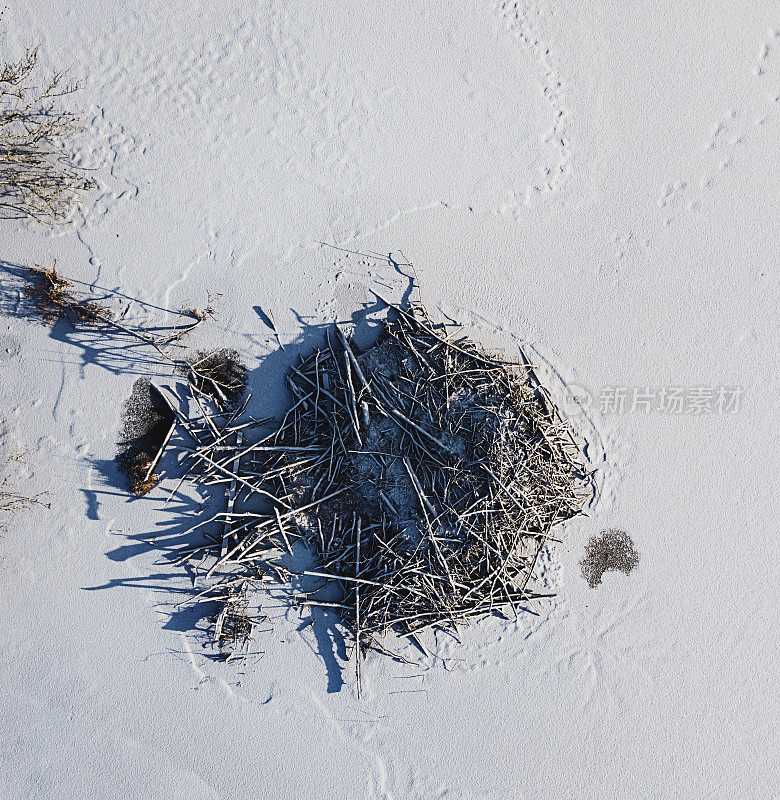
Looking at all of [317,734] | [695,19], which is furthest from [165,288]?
[695,19]

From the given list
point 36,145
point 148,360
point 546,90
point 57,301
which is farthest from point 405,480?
point 36,145

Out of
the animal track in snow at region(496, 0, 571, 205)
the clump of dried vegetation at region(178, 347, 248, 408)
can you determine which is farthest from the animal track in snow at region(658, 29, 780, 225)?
the clump of dried vegetation at region(178, 347, 248, 408)

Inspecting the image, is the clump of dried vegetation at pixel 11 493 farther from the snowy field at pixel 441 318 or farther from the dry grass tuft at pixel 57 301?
the dry grass tuft at pixel 57 301

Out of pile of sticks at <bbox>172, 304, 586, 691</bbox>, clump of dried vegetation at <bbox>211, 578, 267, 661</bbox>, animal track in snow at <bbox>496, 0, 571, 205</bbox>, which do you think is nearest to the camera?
pile of sticks at <bbox>172, 304, 586, 691</bbox>

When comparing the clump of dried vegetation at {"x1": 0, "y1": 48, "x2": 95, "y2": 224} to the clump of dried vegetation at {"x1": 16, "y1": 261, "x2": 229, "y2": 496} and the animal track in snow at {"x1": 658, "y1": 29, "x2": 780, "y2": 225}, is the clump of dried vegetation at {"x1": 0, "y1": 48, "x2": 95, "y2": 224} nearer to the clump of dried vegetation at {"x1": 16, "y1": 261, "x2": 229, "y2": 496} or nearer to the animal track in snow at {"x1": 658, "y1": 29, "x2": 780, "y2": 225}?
the clump of dried vegetation at {"x1": 16, "y1": 261, "x2": 229, "y2": 496}

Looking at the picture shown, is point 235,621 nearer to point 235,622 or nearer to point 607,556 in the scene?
point 235,622

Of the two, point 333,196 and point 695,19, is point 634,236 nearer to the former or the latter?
point 695,19

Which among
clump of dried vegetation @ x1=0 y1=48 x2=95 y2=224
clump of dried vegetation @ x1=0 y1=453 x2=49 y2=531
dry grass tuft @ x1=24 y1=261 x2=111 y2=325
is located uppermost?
clump of dried vegetation @ x1=0 y1=48 x2=95 y2=224
